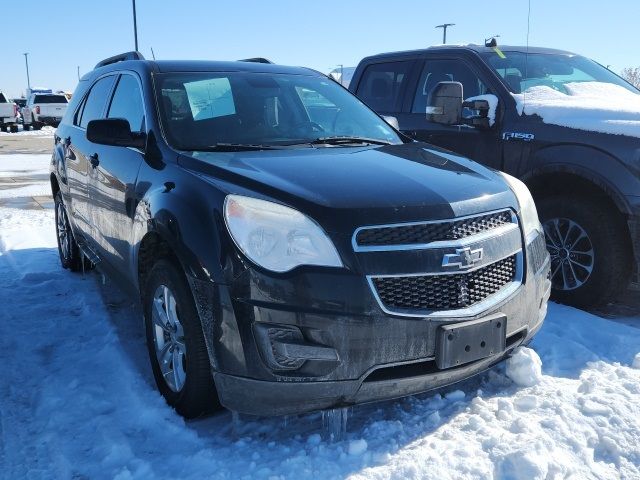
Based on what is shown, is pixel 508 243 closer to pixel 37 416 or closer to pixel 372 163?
pixel 372 163

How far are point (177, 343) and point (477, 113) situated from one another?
10.1 ft

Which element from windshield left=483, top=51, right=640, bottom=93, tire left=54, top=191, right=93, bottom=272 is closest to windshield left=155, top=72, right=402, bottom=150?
windshield left=483, top=51, right=640, bottom=93

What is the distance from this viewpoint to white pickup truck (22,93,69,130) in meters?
32.4

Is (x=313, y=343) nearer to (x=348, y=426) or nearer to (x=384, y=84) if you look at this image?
(x=348, y=426)

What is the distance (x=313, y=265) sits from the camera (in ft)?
7.83

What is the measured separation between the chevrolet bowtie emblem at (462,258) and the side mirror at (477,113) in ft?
8.27

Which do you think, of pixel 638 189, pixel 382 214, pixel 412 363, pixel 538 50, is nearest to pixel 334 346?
pixel 412 363

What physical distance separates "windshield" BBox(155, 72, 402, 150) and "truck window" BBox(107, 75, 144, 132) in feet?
0.62

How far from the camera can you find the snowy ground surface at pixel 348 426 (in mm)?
2490

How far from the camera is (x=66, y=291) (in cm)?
498

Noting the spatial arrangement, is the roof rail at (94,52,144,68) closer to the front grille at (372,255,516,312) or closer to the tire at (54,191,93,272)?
the tire at (54,191,93,272)

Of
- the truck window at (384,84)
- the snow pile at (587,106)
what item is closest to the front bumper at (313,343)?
the snow pile at (587,106)

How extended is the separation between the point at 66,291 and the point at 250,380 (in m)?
3.08

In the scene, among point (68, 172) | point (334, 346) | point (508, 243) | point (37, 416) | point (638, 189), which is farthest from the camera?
point (68, 172)
